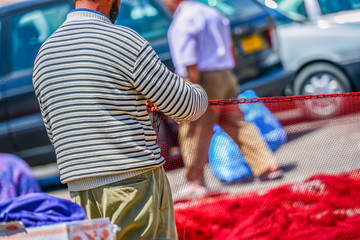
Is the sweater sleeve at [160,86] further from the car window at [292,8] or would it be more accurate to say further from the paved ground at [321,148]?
the car window at [292,8]

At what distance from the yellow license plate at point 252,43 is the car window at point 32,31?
7.21 feet

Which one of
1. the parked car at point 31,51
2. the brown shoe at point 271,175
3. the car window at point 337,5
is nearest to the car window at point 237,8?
the parked car at point 31,51

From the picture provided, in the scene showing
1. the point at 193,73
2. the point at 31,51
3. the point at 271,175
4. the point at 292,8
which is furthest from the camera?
the point at 292,8

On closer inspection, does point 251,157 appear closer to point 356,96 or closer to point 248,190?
point 248,190

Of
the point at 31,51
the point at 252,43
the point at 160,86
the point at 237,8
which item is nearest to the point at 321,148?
the point at 160,86

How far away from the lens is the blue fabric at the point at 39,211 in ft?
6.51

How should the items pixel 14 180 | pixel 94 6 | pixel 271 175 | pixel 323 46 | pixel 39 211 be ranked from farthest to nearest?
pixel 323 46
pixel 14 180
pixel 271 175
pixel 94 6
pixel 39 211

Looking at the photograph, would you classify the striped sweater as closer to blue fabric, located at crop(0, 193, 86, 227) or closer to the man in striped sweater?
the man in striped sweater

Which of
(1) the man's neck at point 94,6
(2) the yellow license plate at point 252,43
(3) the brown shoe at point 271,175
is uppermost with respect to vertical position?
(1) the man's neck at point 94,6

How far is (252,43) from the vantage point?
7.26 meters

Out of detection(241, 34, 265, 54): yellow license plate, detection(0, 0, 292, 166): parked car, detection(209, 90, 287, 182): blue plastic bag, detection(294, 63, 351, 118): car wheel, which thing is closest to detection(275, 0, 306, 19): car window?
detection(294, 63, 351, 118): car wheel

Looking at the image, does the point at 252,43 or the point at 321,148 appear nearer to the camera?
the point at 321,148

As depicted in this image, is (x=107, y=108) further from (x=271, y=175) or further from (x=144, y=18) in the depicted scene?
(x=144, y=18)

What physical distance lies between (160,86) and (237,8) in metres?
5.26
